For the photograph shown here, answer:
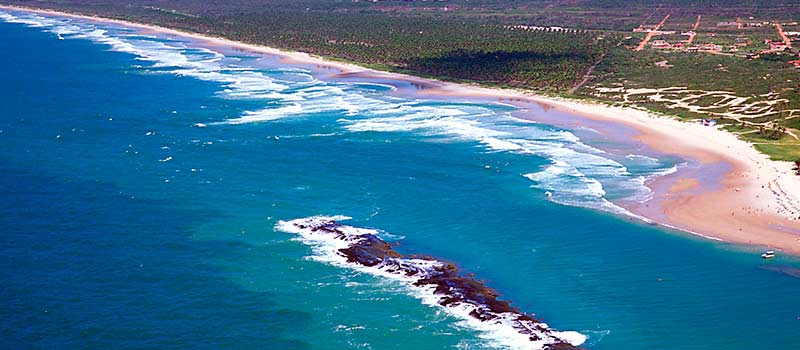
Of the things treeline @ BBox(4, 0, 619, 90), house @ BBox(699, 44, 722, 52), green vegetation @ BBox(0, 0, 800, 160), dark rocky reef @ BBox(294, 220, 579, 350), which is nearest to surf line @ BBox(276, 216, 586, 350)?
dark rocky reef @ BBox(294, 220, 579, 350)

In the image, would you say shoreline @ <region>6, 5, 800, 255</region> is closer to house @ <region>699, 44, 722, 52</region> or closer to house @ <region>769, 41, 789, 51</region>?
house @ <region>699, 44, 722, 52</region>

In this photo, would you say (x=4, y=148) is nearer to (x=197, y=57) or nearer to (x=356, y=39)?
(x=197, y=57)

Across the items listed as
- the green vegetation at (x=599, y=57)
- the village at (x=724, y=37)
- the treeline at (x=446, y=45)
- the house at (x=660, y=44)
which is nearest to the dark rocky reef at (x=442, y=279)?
the green vegetation at (x=599, y=57)

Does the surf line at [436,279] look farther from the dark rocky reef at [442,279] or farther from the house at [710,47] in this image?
the house at [710,47]

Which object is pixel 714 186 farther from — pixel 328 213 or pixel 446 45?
pixel 446 45

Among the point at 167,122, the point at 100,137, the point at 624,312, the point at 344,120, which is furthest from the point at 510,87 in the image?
the point at 624,312

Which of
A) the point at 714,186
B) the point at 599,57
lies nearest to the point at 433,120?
the point at 714,186
